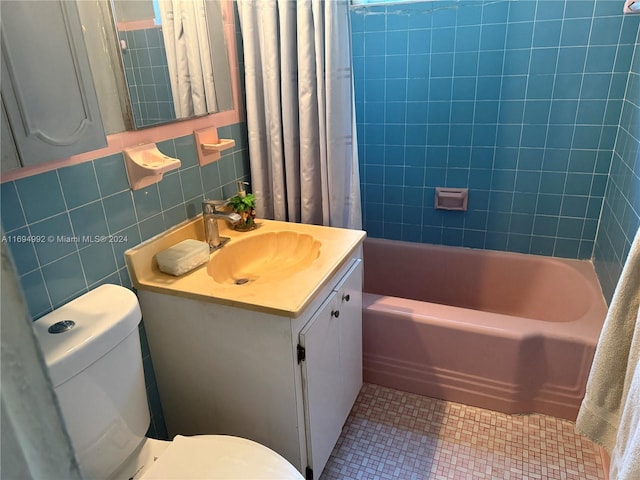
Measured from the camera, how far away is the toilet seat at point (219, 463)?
3.78 ft

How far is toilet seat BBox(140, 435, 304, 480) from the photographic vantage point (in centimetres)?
115

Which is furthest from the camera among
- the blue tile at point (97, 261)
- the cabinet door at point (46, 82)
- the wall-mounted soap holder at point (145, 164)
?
the wall-mounted soap holder at point (145, 164)

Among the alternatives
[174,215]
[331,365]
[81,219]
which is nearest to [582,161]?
[331,365]

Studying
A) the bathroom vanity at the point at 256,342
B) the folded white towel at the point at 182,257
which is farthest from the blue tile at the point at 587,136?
the folded white towel at the point at 182,257

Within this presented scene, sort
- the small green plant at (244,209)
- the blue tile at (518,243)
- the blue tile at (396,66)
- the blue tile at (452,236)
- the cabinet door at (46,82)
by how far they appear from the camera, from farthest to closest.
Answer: the blue tile at (452,236) → the blue tile at (518,243) → the blue tile at (396,66) → the small green plant at (244,209) → the cabinet door at (46,82)

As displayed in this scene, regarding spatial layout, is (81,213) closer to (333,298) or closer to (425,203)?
(333,298)

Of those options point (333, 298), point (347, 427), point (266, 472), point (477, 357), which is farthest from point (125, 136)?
Answer: point (477, 357)

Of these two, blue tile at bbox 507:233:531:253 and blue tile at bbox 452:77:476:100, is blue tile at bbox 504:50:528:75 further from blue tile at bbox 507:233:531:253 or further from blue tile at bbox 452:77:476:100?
blue tile at bbox 507:233:531:253

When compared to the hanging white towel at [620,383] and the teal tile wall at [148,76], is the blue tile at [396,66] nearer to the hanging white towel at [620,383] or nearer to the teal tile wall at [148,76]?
the teal tile wall at [148,76]

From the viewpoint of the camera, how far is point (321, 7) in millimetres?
1629

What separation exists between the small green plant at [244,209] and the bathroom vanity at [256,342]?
0.42ft

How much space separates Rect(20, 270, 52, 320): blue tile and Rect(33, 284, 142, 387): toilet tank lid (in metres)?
0.02

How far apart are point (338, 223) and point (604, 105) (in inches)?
53.1

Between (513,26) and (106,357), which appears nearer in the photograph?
(106,357)
